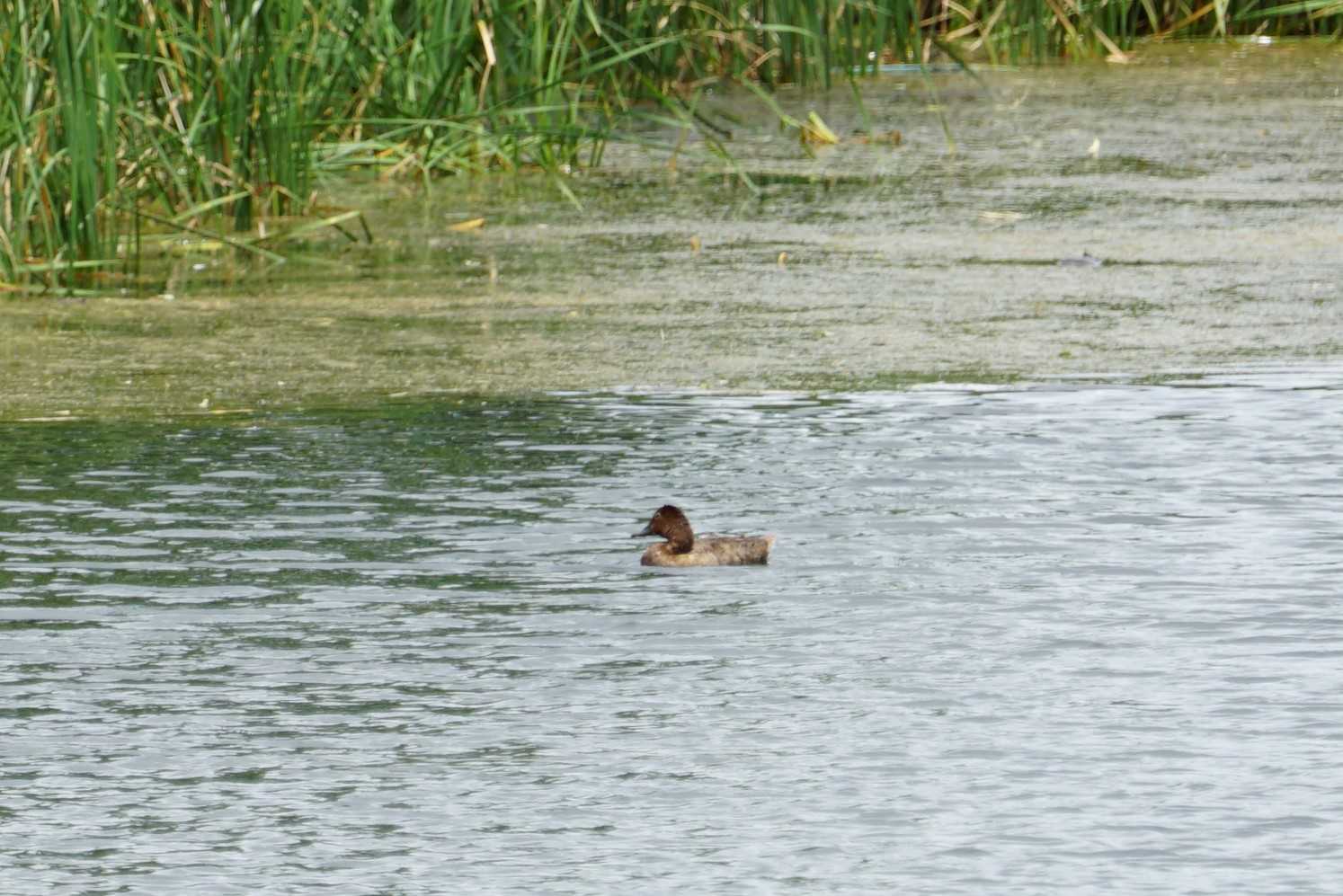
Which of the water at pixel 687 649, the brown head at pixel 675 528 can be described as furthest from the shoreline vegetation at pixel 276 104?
the brown head at pixel 675 528

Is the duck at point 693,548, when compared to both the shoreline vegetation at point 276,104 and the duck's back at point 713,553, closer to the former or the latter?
the duck's back at point 713,553

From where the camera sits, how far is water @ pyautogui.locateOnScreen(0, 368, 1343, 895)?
3.61m

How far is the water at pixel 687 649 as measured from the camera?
→ 3.61m

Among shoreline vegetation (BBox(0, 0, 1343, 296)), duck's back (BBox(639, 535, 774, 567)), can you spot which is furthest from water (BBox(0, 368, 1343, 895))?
shoreline vegetation (BBox(0, 0, 1343, 296))

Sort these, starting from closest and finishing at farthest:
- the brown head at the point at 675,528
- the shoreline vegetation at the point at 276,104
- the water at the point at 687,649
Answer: the water at the point at 687,649 < the brown head at the point at 675,528 < the shoreline vegetation at the point at 276,104

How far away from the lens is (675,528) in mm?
5117

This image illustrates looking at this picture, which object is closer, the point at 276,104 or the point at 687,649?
the point at 687,649

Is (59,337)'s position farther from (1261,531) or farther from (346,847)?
(346,847)

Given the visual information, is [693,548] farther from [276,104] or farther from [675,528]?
[276,104]

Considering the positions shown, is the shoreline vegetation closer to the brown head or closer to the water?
the water

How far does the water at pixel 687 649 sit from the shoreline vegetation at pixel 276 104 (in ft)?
6.46

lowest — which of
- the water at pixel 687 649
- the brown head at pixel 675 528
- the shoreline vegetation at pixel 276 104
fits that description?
the water at pixel 687 649

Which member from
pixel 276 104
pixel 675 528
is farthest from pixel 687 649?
pixel 276 104

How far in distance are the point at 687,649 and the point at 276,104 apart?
5.08m
